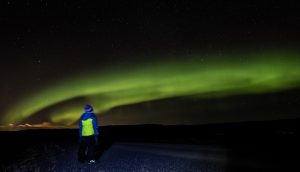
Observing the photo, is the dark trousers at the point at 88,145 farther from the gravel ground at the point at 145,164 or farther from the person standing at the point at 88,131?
the gravel ground at the point at 145,164

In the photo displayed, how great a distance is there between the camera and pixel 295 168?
9.24 metres

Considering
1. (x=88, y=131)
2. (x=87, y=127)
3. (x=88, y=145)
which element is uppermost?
(x=87, y=127)

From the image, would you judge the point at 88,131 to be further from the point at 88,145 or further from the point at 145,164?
the point at 145,164

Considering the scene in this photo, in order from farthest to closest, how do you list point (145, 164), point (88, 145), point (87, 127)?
point (88, 145), point (87, 127), point (145, 164)

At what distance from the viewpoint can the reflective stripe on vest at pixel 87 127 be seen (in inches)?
476

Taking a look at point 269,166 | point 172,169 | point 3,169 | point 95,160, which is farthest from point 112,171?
point 3,169

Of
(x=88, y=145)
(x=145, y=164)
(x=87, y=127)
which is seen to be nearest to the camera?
(x=145, y=164)

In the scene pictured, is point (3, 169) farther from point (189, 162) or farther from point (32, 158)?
point (189, 162)

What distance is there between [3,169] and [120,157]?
372 cm

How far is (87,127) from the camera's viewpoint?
12.1 m

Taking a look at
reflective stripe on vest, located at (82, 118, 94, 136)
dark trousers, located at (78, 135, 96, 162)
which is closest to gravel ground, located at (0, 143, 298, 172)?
dark trousers, located at (78, 135, 96, 162)

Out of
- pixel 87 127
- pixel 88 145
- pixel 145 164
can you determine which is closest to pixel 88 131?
pixel 87 127

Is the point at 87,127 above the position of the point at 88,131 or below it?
above

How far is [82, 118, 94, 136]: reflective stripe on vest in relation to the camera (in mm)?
12086
